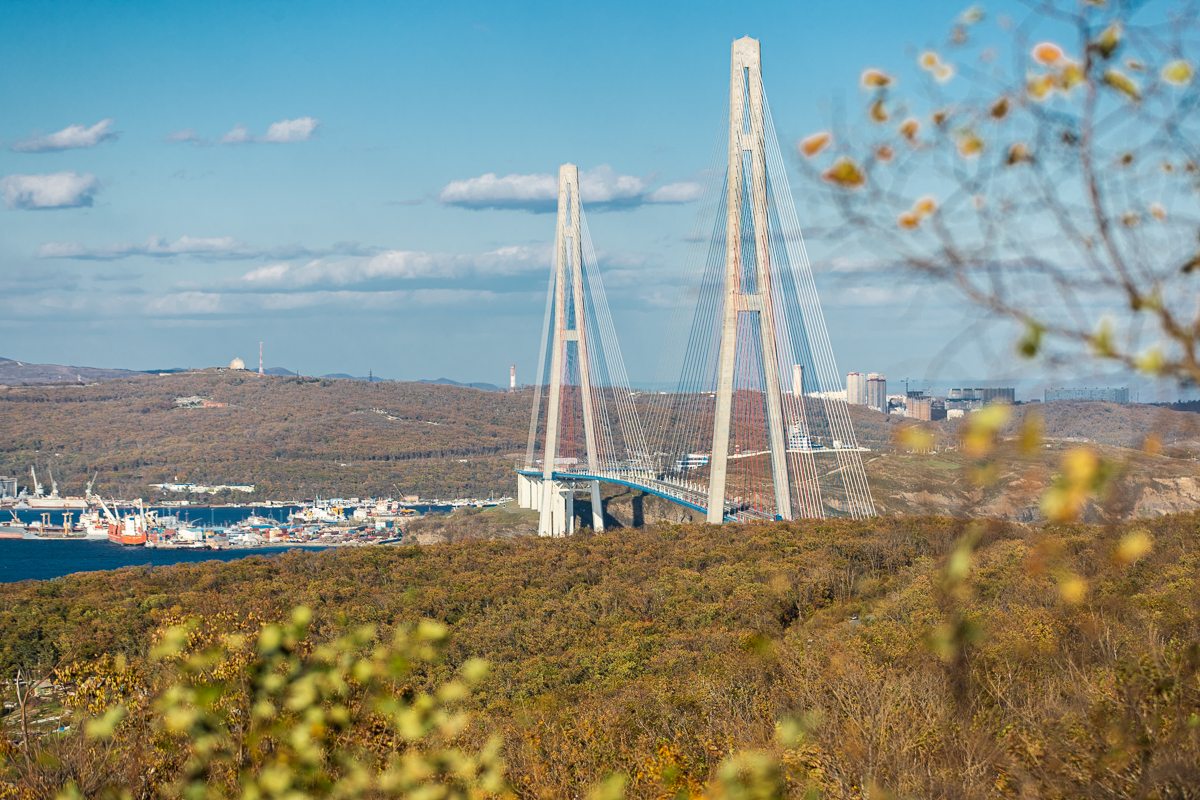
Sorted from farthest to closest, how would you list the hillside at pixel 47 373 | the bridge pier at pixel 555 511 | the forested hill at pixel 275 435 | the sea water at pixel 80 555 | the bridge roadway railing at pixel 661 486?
the hillside at pixel 47 373 → the forested hill at pixel 275 435 → the sea water at pixel 80 555 → the bridge pier at pixel 555 511 → the bridge roadway railing at pixel 661 486

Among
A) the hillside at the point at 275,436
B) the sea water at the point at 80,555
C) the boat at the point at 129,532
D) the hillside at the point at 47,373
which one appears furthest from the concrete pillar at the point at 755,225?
the hillside at the point at 47,373

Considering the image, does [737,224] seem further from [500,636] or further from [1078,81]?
[1078,81]

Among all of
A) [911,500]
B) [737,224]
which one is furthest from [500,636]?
[911,500]

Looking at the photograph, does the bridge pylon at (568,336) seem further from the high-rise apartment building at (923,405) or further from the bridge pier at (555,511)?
the high-rise apartment building at (923,405)

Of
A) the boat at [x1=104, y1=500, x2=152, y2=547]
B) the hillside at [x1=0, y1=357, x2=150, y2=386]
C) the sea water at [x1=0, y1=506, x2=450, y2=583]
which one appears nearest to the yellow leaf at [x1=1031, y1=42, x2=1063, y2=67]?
the sea water at [x1=0, y1=506, x2=450, y2=583]

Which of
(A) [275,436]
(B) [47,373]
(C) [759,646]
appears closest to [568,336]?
(C) [759,646]

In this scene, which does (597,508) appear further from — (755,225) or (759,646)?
(759,646)

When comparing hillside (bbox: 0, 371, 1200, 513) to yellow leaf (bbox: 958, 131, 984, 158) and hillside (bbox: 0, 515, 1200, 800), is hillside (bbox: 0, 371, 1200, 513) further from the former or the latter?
yellow leaf (bbox: 958, 131, 984, 158)
